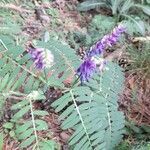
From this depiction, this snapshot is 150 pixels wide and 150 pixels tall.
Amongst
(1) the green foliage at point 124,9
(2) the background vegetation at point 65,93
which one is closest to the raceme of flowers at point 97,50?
(2) the background vegetation at point 65,93

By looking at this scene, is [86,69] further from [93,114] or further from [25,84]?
[25,84]

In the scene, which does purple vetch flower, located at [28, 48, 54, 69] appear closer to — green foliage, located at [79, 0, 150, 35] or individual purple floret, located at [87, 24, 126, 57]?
individual purple floret, located at [87, 24, 126, 57]

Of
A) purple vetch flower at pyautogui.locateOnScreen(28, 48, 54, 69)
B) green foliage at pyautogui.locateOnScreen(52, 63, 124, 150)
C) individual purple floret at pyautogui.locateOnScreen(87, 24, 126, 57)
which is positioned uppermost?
individual purple floret at pyautogui.locateOnScreen(87, 24, 126, 57)

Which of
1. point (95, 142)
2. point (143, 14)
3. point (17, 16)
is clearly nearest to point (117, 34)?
point (95, 142)

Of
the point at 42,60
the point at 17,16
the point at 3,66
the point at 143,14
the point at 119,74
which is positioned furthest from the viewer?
the point at 143,14

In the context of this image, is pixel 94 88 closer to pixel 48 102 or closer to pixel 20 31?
pixel 48 102

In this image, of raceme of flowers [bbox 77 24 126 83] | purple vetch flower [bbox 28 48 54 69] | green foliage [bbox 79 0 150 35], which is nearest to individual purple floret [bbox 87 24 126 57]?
raceme of flowers [bbox 77 24 126 83]
